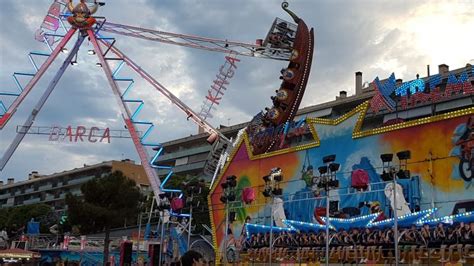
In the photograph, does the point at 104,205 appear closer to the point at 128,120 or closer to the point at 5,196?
the point at 128,120

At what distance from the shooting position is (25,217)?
211 feet

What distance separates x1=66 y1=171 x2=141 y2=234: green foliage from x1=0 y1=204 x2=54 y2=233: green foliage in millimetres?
32247

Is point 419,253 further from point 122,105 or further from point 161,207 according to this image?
point 122,105

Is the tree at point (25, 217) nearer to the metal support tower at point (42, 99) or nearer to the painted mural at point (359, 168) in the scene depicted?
the metal support tower at point (42, 99)

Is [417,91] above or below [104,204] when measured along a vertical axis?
above

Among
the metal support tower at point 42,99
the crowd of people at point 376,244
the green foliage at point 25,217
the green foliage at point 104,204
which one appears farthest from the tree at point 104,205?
the green foliage at point 25,217

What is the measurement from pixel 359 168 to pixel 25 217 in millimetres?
52576

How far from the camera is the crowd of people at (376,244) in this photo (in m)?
16.8

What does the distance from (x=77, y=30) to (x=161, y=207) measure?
43.4 ft

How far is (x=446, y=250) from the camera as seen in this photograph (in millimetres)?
16969

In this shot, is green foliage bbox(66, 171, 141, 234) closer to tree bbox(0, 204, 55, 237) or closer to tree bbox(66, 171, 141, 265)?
tree bbox(66, 171, 141, 265)

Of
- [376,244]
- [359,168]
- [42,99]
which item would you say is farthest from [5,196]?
[376,244]

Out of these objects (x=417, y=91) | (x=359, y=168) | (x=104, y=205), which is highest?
(x=417, y=91)

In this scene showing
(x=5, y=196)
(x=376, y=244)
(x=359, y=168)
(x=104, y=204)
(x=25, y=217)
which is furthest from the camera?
(x=5, y=196)
